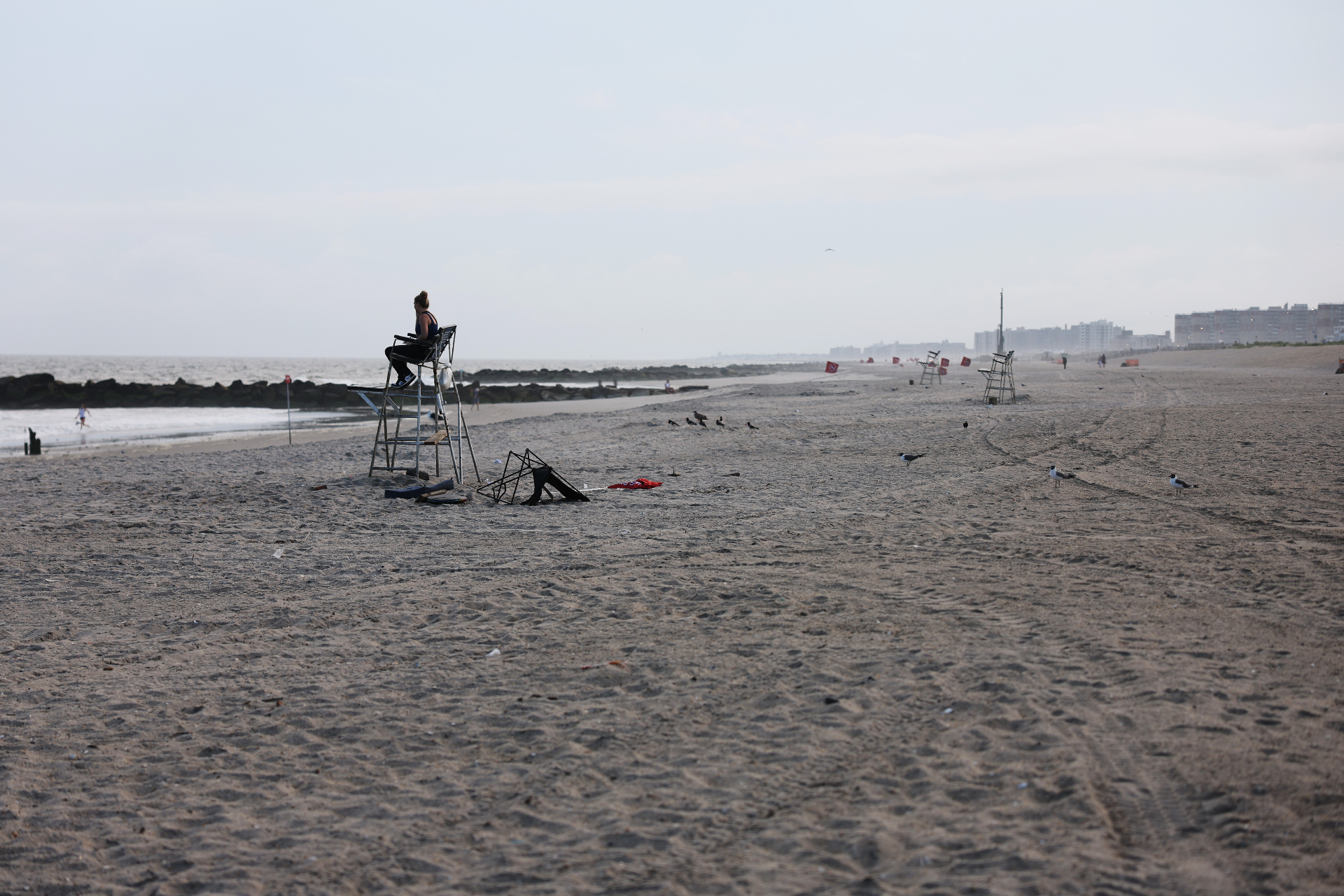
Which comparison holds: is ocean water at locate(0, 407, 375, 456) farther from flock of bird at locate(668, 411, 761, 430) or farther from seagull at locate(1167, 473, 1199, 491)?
seagull at locate(1167, 473, 1199, 491)

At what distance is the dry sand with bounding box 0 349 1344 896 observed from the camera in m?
3.08

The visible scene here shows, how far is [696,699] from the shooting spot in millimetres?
4422

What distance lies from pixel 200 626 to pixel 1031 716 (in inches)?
218

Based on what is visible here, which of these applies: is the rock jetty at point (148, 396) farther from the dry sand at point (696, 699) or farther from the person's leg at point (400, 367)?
the dry sand at point (696, 699)

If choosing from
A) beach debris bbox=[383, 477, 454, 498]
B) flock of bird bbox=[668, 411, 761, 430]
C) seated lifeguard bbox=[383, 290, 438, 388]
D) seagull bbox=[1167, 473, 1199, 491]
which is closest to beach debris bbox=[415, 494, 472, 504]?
beach debris bbox=[383, 477, 454, 498]

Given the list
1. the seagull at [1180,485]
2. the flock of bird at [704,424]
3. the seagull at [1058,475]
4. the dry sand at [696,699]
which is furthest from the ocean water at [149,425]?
the seagull at [1180,485]

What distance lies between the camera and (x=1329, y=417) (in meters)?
14.5

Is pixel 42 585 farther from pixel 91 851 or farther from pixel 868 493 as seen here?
pixel 868 493

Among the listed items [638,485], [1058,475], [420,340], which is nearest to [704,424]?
[638,485]

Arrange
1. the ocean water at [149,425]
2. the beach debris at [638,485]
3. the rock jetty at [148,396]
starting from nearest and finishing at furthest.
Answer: the beach debris at [638,485] < the ocean water at [149,425] < the rock jetty at [148,396]

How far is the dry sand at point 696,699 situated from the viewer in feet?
10.1

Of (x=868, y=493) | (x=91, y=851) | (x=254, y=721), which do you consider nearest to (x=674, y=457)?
(x=868, y=493)

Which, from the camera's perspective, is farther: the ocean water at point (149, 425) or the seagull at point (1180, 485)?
the ocean water at point (149, 425)

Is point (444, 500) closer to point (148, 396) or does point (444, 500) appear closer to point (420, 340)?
point (420, 340)
